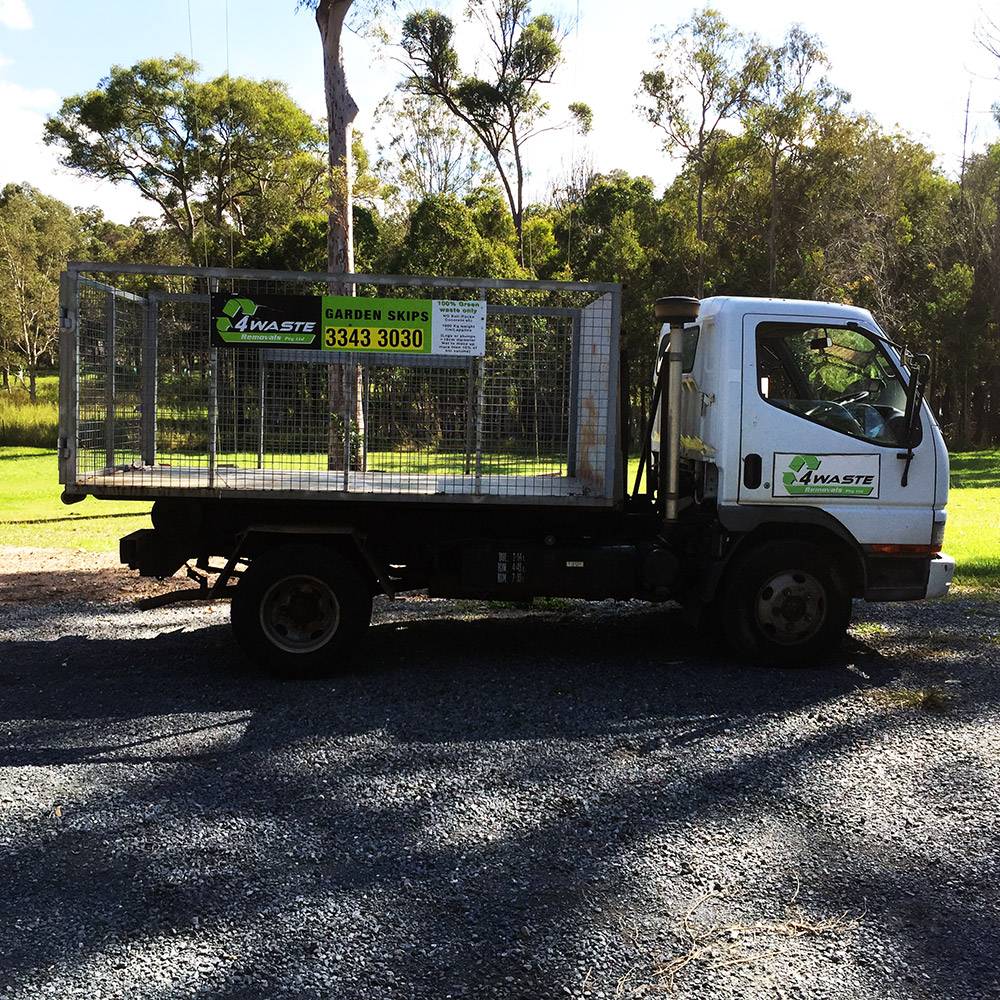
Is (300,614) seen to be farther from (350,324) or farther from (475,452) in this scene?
(350,324)

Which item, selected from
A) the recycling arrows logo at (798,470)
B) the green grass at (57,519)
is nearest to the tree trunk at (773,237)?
the green grass at (57,519)

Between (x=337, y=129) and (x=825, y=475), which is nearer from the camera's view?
(x=825, y=475)

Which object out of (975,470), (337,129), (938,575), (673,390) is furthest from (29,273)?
(938,575)

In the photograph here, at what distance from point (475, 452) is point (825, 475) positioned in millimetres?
2350

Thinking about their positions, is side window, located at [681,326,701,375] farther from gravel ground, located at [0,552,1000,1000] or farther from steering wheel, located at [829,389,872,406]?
gravel ground, located at [0,552,1000,1000]

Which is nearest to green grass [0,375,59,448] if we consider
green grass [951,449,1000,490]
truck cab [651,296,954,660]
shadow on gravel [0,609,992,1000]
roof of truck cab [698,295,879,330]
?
green grass [951,449,1000,490]

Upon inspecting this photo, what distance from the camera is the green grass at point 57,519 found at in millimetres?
12977

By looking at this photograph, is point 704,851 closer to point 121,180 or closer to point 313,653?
point 313,653

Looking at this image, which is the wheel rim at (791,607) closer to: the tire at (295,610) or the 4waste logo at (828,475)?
the 4waste logo at (828,475)

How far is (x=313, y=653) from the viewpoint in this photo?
6426 mm

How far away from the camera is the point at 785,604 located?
263 inches

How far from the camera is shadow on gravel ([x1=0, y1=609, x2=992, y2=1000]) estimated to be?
324 centimetres

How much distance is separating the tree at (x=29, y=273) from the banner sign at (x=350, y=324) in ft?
141

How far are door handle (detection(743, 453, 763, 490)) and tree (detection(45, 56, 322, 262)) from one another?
3601 centimetres
